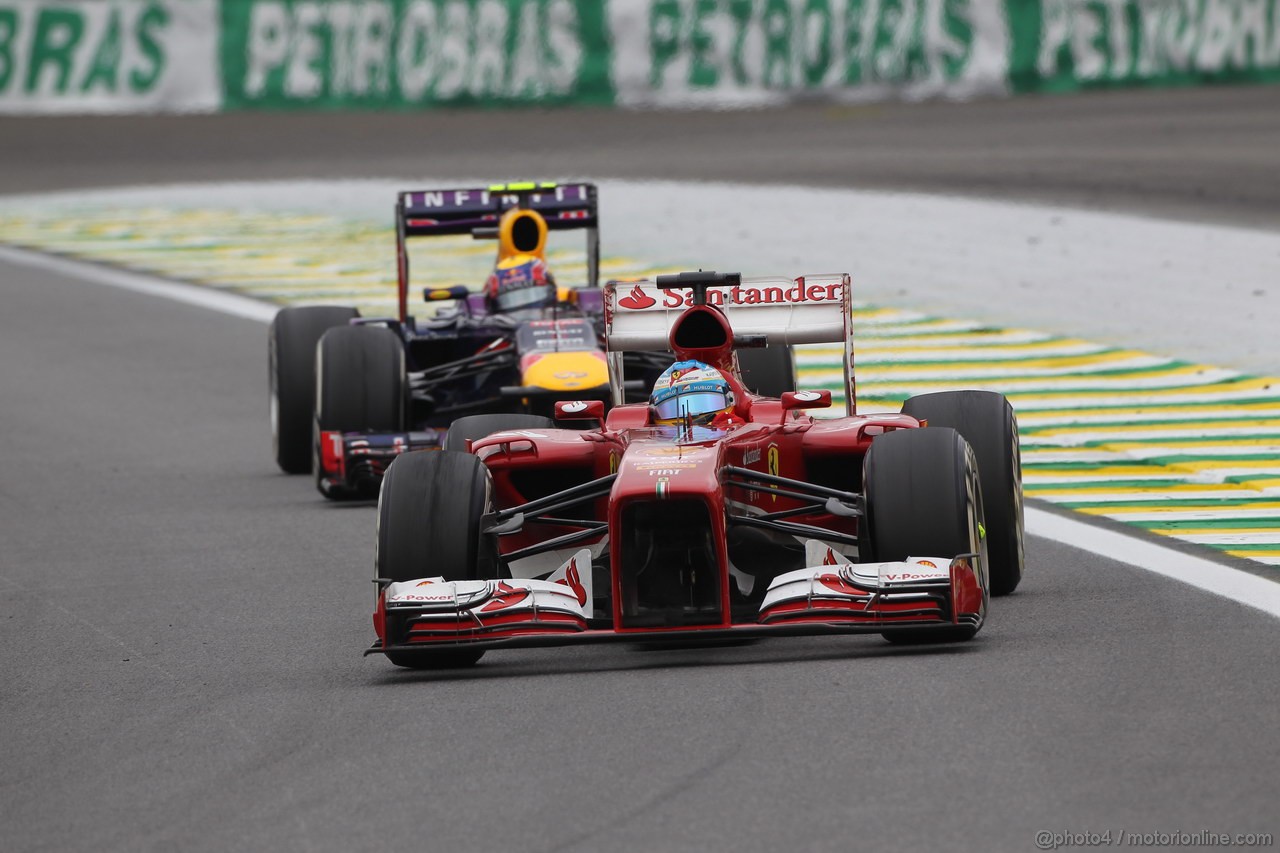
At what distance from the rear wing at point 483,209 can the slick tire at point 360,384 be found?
1.43m

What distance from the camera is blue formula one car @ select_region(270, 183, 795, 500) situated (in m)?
14.0

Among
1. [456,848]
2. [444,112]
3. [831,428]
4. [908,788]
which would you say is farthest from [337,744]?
[444,112]

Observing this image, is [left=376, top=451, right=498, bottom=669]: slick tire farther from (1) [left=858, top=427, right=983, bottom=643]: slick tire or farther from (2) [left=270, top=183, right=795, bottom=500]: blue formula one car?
(2) [left=270, top=183, right=795, bottom=500]: blue formula one car

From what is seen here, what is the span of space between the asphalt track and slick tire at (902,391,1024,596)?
0.62ft

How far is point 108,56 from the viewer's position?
122ft

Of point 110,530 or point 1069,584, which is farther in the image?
point 110,530

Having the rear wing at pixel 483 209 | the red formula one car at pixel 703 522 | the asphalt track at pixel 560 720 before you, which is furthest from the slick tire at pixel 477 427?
the rear wing at pixel 483 209

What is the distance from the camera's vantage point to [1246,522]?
11.5m

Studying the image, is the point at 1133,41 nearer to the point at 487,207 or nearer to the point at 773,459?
the point at 487,207

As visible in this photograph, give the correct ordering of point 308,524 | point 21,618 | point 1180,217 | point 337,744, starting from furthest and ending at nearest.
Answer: point 1180,217 → point 308,524 → point 21,618 → point 337,744

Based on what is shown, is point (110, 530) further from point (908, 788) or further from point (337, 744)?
point (908, 788)

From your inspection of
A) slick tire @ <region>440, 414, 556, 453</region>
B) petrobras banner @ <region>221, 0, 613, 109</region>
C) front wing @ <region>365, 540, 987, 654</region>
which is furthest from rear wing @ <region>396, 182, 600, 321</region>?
petrobras banner @ <region>221, 0, 613, 109</region>

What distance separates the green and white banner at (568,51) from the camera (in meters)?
36.7

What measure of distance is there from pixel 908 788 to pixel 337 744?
6.53 feet
